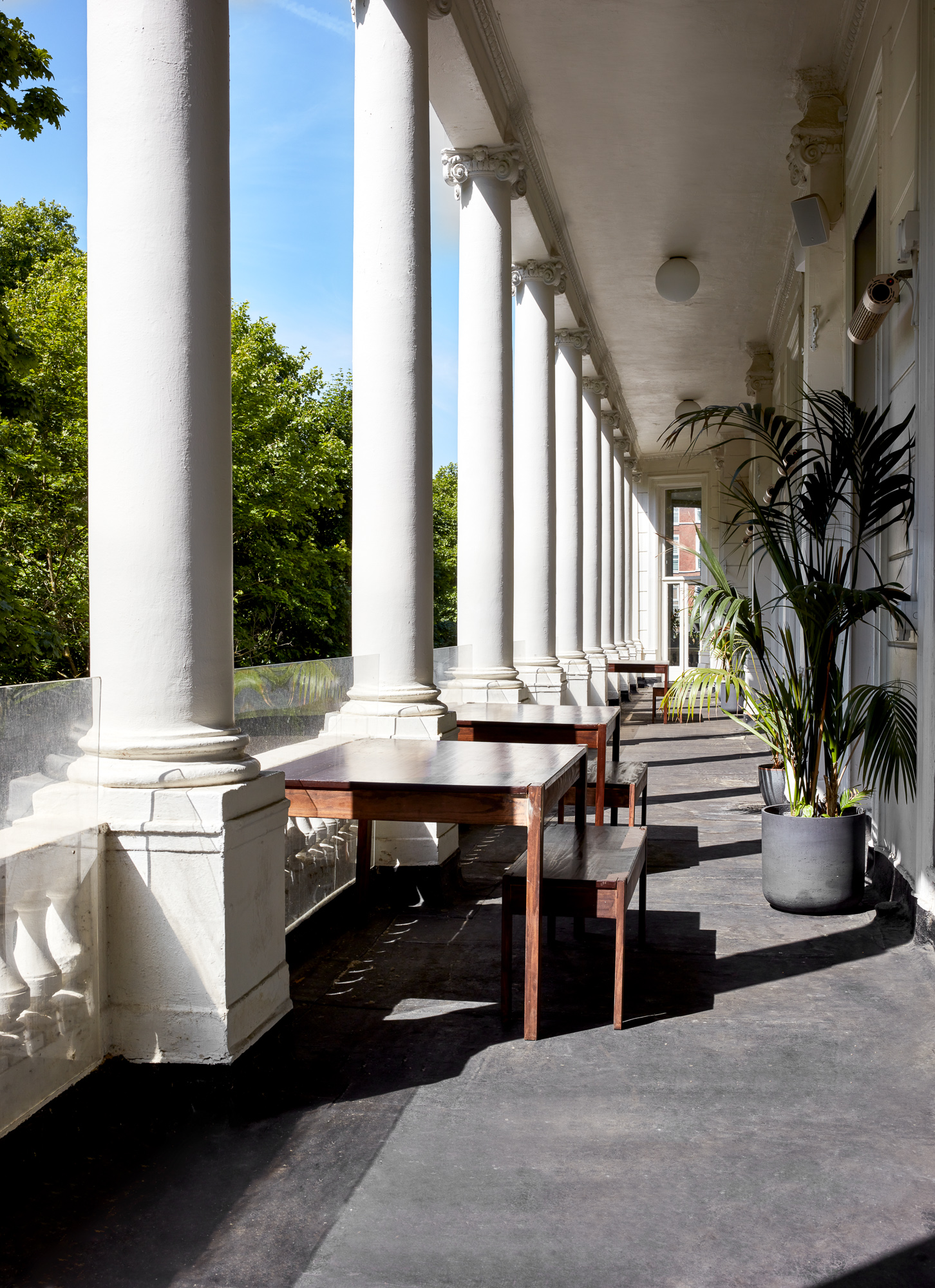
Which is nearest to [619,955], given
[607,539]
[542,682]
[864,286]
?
[864,286]

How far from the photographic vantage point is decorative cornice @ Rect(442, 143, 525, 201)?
10531 millimetres

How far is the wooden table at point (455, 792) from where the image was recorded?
181 inches

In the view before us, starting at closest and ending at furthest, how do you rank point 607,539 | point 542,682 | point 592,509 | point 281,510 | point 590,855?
point 590,855, point 542,682, point 592,509, point 607,539, point 281,510

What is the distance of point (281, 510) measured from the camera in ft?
117

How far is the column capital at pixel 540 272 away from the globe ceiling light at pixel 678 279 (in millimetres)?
1885

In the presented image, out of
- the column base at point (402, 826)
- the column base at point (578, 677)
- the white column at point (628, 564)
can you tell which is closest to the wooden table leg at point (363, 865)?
the column base at point (402, 826)

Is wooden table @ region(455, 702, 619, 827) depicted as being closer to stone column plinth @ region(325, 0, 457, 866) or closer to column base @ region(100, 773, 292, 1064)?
stone column plinth @ region(325, 0, 457, 866)

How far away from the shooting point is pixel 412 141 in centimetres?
731

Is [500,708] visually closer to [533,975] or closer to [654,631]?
[533,975]

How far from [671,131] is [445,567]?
144ft

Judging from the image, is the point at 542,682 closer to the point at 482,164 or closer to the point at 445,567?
the point at 482,164

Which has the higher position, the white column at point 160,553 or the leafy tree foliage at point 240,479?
the leafy tree foliage at point 240,479

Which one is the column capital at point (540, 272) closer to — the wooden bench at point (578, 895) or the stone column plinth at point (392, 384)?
the stone column plinth at point (392, 384)

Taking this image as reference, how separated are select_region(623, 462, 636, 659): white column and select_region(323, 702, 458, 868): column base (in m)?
21.0
